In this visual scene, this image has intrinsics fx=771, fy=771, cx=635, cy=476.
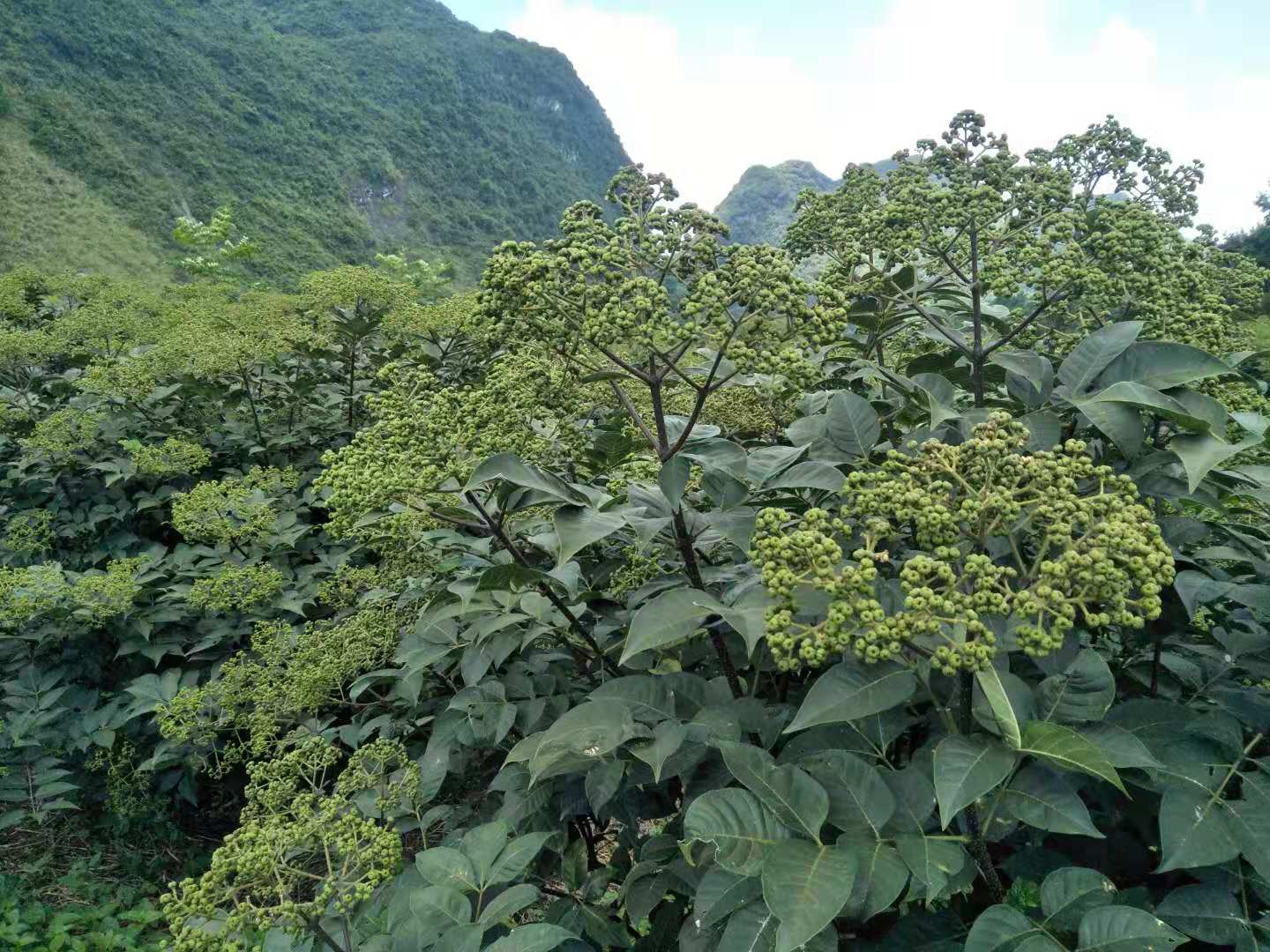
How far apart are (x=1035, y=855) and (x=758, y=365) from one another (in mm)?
1407

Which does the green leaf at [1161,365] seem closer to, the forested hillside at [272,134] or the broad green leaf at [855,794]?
the broad green leaf at [855,794]

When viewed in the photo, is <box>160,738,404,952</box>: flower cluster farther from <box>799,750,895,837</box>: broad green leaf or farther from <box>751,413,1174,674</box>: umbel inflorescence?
<box>751,413,1174,674</box>: umbel inflorescence

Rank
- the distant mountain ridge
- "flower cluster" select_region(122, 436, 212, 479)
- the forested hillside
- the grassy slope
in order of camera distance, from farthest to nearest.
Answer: the distant mountain ridge → the forested hillside → the grassy slope → "flower cluster" select_region(122, 436, 212, 479)

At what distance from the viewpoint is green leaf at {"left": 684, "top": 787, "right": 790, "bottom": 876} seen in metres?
1.61

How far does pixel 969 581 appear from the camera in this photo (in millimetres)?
1783

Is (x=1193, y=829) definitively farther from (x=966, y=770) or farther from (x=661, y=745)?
(x=661, y=745)

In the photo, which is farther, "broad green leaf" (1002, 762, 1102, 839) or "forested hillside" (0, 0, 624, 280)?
"forested hillside" (0, 0, 624, 280)

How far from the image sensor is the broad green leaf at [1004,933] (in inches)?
59.1

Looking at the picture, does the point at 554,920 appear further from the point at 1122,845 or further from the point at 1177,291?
the point at 1177,291

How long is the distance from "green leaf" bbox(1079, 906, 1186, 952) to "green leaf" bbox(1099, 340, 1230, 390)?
1318 mm

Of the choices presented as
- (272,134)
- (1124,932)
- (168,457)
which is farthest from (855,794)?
(272,134)

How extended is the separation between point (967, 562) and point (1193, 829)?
734mm

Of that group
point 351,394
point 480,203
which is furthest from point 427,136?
point 351,394

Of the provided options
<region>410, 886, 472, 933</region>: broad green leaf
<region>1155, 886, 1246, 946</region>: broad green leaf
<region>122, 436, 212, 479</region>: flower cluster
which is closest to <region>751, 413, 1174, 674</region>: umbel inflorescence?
<region>1155, 886, 1246, 946</region>: broad green leaf
